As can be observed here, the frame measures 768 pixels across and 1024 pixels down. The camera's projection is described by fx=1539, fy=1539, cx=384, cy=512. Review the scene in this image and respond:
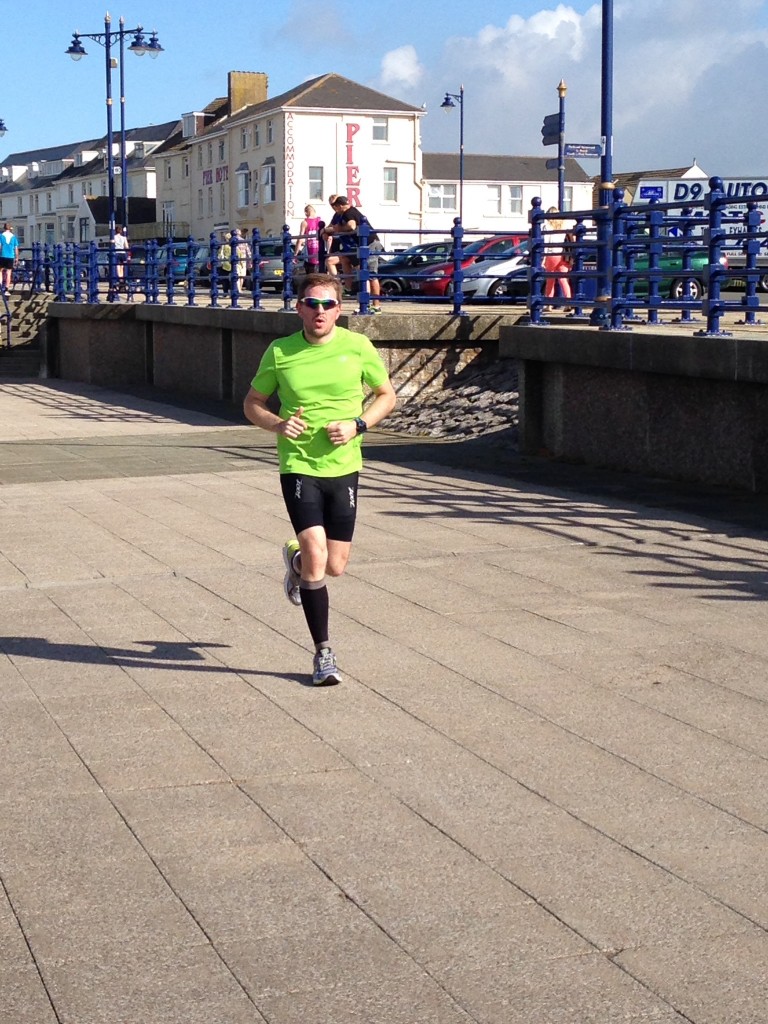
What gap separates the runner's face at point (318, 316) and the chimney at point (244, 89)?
283ft

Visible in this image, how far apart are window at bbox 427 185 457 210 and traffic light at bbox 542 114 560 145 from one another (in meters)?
65.2

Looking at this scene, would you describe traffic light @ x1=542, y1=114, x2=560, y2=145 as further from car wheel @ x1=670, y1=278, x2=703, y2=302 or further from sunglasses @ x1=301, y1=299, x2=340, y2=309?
sunglasses @ x1=301, y1=299, x2=340, y2=309

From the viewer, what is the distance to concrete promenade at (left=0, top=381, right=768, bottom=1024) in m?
3.58

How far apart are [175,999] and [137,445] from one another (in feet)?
44.3

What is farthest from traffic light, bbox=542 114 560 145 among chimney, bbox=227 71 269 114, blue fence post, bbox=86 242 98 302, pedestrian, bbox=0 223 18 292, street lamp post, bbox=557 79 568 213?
chimney, bbox=227 71 269 114

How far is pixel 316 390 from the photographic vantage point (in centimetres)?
635

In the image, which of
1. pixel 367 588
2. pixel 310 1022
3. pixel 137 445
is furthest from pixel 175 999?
pixel 137 445

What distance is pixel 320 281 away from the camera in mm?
6258

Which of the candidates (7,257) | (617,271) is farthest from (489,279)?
(617,271)

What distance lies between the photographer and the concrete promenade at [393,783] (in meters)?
3.58

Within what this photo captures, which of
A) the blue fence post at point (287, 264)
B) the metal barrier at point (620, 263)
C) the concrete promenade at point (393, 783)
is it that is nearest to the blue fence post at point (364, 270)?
the metal barrier at point (620, 263)

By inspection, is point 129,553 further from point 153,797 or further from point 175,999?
point 175,999

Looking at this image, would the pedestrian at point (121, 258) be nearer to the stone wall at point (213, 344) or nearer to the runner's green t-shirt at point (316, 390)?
the stone wall at point (213, 344)

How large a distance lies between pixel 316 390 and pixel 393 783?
194cm
